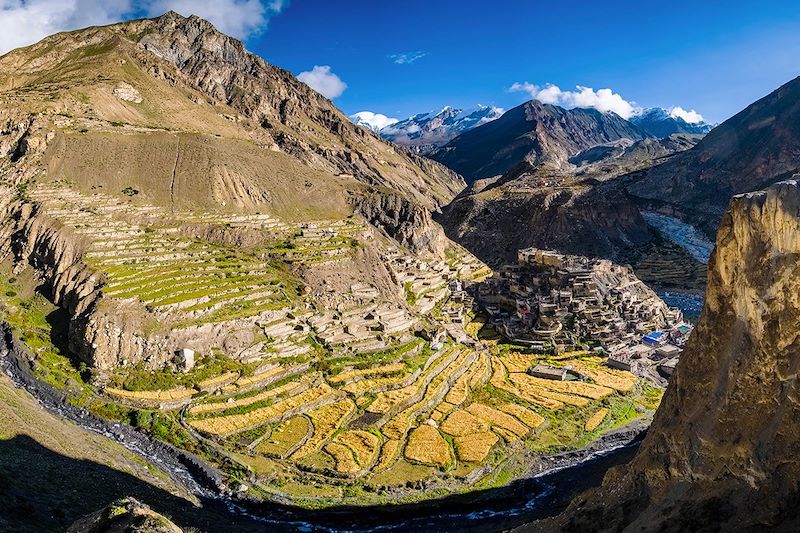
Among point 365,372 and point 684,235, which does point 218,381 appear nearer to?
point 365,372

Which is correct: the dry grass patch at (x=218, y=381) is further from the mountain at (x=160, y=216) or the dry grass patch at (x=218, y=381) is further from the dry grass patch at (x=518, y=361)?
the dry grass patch at (x=518, y=361)

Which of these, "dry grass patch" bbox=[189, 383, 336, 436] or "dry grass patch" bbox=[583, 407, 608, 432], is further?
"dry grass patch" bbox=[583, 407, 608, 432]

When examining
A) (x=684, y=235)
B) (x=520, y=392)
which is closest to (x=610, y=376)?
(x=520, y=392)

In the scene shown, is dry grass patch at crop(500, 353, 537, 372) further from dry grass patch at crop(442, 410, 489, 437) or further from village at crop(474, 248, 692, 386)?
dry grass patch at crop(442, 410, 489, 437)

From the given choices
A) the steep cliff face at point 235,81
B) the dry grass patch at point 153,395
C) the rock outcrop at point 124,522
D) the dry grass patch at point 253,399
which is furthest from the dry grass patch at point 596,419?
the steep cliff face at point 235,81

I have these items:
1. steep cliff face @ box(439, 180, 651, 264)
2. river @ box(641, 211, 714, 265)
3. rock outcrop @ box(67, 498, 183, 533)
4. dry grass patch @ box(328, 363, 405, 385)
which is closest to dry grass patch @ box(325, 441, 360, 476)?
dry grass patch @ box(328, 363, 405, 385)

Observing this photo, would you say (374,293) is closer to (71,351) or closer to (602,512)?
(71,351)
